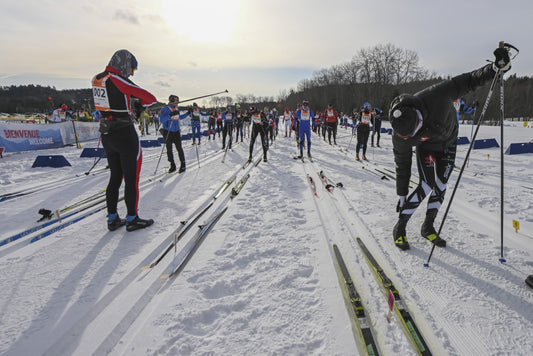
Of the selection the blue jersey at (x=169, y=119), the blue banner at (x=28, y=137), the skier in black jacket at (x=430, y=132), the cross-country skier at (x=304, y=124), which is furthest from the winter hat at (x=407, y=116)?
the blue banner at (x=28, y=137)

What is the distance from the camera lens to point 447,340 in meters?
1.63

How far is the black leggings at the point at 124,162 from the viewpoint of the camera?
3061mm

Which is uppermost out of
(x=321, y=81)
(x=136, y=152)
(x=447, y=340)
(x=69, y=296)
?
(x=321, y=81)

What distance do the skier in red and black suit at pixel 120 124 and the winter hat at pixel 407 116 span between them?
2.76 meters

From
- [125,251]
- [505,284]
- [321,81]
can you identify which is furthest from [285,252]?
[321,81]

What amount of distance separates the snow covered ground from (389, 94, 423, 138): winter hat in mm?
1283

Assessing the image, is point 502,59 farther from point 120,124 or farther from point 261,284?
point 120,124

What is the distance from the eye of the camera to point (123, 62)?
3143 millimetres

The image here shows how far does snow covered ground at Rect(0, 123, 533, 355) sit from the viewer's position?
5.34 ft

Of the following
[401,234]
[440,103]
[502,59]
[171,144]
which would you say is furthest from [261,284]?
[171,144]

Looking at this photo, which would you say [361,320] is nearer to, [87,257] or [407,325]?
[407,325]

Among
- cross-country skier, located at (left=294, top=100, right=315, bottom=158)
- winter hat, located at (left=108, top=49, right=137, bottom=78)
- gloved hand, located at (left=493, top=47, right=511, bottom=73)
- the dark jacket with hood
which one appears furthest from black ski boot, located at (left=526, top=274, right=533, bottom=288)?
cross-country skier, located at (left=294, top=100, right=315, bottom=158)

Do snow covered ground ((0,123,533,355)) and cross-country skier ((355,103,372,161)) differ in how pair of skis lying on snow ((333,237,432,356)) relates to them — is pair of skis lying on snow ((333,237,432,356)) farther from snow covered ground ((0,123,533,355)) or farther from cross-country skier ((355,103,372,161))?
cross-country skier ((355,103,372,161))

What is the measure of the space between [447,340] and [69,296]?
9.14ft
